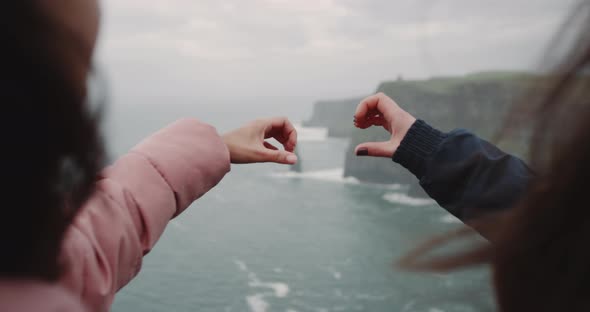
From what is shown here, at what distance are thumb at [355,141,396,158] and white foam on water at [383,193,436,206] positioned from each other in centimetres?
1913

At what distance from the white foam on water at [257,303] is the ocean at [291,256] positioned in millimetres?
32

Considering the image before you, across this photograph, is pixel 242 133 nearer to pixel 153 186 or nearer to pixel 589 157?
pixel 153 186

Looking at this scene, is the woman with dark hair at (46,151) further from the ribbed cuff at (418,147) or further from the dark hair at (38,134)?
the ribbed cuff at (418,147)

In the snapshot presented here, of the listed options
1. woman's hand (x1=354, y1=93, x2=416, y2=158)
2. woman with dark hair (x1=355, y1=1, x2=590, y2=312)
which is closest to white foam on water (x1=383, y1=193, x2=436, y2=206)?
woman's hand (x1=354, y1=93, x2=416, y2=158)

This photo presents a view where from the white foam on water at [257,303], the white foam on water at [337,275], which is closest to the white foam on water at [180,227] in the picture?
the white foam on water at [257,303]

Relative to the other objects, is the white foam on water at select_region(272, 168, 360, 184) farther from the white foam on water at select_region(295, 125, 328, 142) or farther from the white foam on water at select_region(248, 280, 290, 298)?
the white foam on water at select_region(248, 280, 290, 298)

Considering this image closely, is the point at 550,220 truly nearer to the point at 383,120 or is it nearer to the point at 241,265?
the point at 383,120

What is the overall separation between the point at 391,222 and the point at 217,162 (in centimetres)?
1795

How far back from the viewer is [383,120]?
0.73 meters

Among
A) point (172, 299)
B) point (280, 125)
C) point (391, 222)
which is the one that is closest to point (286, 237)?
point (391, 222)

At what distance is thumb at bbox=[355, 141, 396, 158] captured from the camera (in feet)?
2.22

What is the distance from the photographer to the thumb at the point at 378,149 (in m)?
0.68

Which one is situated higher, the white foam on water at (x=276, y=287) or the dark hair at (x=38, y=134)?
the dark hair at (x=38, y=134)

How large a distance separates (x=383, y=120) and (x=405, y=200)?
770 inches
